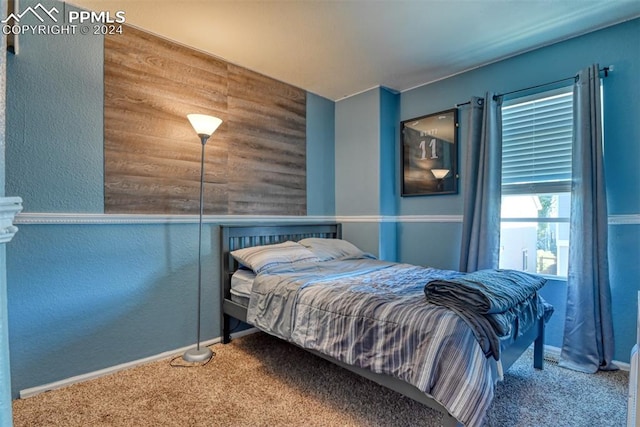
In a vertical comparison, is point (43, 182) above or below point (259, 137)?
below

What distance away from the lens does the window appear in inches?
98.3

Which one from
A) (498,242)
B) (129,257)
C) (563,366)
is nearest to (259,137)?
(129,257)

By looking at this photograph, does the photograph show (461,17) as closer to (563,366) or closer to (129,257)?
(563,366)

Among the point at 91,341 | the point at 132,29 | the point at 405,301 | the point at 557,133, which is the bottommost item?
the point at 91,341

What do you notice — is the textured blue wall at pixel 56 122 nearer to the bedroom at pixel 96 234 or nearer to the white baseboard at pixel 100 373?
the bedroom at pixel 96 234

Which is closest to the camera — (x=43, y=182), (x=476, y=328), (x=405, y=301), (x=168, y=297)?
(x=476, y=328)

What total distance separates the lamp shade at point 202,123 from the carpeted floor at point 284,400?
65.8 inches

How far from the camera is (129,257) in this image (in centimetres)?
225

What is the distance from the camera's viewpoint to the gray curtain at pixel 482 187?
2.66 metres

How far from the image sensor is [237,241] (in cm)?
280

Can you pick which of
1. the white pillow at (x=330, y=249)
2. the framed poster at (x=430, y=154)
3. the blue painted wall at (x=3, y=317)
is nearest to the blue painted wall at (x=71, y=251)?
the white pillow at (x=330, y=249)

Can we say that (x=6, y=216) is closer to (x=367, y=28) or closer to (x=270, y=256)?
(x=270, y=256)

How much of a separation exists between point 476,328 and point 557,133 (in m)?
1.98

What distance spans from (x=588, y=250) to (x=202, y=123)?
2.82 m
